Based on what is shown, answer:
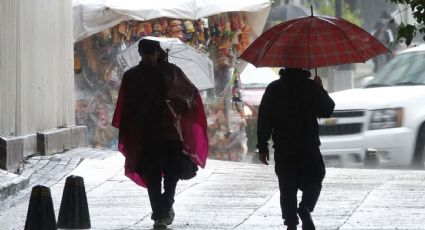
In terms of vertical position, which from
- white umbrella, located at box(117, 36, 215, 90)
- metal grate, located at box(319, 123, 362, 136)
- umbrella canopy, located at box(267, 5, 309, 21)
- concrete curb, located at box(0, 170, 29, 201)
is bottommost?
concrete curb, located at box(0, 170, 29, 201)

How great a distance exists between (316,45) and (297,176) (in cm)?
103

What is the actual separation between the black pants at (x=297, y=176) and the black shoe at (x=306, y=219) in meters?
0.05

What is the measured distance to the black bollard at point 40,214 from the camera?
31.3 ft

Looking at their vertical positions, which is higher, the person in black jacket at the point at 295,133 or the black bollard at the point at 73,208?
the person in black jacket at the point at 295,133

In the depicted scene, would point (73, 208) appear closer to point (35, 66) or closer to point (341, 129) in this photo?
point (35, 66)

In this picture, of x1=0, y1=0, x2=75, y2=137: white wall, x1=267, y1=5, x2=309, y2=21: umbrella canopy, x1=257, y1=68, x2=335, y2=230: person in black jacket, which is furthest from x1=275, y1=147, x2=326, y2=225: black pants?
x1=267, y1=5, x2=309, y2=21: umbrella canopy

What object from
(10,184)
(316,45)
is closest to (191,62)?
(10,184)

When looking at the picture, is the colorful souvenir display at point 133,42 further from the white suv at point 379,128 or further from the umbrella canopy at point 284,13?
the umbrella canopy at point 284,13

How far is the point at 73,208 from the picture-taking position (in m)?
10.4

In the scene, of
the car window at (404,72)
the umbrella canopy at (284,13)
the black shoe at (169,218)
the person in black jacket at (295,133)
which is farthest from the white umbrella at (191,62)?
the umbrella canopy at (284,13)

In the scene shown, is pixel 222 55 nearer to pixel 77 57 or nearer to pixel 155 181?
Answer: pixel 77 57

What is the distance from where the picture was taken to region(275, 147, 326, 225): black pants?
928 centimetres

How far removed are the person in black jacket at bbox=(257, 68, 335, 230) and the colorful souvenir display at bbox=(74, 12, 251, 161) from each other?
11222 millimetres

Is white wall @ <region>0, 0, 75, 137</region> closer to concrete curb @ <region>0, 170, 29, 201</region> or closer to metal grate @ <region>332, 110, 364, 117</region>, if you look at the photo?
concrete curb @ <region>0, 170, 29, 201</region>
